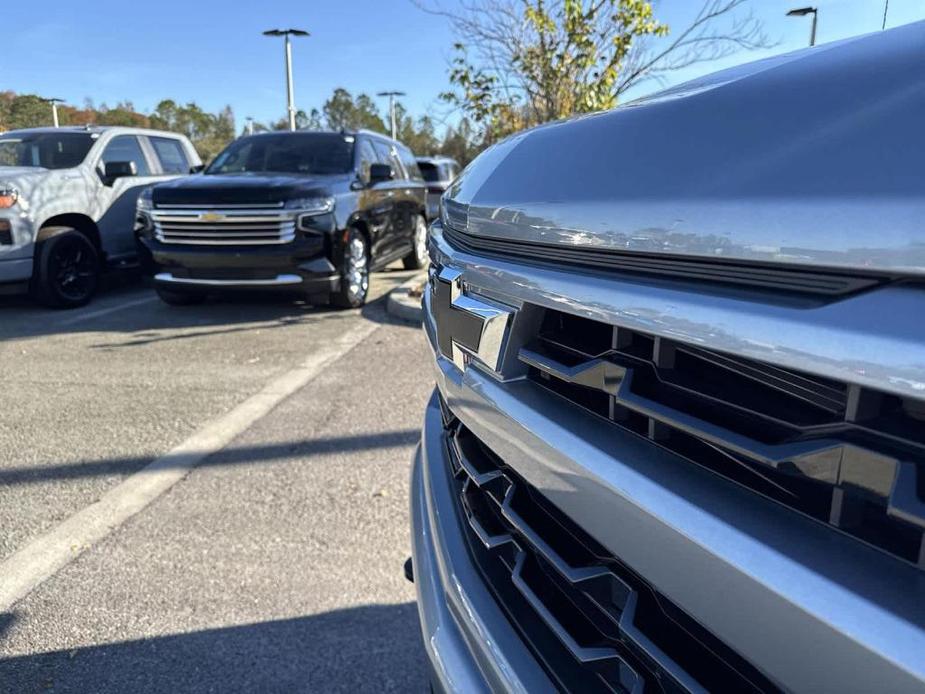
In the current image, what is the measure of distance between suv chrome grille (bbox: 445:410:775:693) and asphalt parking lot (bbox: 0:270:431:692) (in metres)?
1.08

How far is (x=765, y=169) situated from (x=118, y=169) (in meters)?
8.50

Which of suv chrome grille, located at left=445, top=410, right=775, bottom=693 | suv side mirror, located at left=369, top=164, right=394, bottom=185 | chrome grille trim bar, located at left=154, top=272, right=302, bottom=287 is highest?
suv side mirror, located at left=369, top=164, right=394, bottom=185

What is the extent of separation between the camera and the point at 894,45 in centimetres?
81

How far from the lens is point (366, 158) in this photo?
798cm

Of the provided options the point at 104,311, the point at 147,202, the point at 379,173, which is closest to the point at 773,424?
the point at 379,173

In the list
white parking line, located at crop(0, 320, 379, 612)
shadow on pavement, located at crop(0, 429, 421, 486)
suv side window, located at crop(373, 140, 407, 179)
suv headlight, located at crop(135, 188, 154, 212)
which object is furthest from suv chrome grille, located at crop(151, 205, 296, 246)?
shadow on pavement, located at crop(0, 429, 421, 486)

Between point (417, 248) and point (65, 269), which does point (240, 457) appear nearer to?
point (65, 269)

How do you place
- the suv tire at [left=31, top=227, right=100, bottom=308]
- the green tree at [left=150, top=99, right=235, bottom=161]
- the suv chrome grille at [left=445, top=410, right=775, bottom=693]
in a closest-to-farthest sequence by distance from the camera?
the suv chrome grille at [left=445, top=410, right=775, bottom=693] < the suv tire at [left=31, top=227, right=100, bottom=308] < the green tree at [left=150, top=99, right=235, bottom=161]

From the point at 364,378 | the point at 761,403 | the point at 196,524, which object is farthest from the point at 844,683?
the point at 364,378

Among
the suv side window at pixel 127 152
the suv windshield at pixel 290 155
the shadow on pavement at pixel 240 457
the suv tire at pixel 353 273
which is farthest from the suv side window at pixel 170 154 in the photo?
the shadow on pavement at pixel 240 457

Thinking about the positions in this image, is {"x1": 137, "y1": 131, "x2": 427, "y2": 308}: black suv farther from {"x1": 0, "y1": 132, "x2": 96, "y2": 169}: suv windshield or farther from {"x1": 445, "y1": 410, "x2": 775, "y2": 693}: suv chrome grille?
{"x1": 445, "y1": 410, "x2": 775, "y2": 693}: suv chrome grille

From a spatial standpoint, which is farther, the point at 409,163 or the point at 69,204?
the point at 409,163

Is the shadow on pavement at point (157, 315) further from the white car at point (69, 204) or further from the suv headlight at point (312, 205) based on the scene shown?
the suv headlight at point (312, 205)

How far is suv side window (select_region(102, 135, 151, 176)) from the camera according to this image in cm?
830
